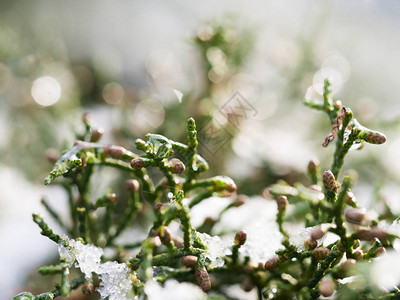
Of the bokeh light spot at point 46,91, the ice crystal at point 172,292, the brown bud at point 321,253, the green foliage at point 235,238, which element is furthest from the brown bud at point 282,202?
the bokeh light spot at point 46,91

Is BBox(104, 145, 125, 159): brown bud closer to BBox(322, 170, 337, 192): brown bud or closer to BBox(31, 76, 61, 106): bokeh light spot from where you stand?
BBox(322, 170, 337, 192): brown bud

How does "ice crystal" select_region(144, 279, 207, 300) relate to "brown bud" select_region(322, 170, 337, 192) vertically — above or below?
below

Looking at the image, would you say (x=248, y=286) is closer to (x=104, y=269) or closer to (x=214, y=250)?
(x=214, y=250)

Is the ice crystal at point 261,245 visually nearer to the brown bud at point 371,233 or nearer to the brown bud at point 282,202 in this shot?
the brown bud at point 282,202

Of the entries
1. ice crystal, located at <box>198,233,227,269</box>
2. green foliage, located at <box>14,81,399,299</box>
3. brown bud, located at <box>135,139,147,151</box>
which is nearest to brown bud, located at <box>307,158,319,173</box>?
green foliage, located at <box>14,81,399,299</box>

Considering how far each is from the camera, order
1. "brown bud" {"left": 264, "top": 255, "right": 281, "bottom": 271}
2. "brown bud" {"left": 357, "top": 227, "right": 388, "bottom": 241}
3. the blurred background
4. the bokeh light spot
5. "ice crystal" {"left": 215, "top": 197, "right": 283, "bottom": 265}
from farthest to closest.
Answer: the bokeh light spot
the blurred background
"ice crystal" {"left": 215, "top": 197, "right": 283, "bottom": 265}
"brown bud" {"left": 264, "top": 255, "right": 281, "bottom": 271}
"brown bud" {"left": 357, "top": 227, "right": 388, "bottom": 241}

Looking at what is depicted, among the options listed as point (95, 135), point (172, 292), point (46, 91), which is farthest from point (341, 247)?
point (46, 91)

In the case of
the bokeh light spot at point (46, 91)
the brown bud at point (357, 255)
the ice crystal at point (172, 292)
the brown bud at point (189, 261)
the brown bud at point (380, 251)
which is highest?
the bokeh light spot at point (46, 91)
